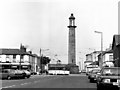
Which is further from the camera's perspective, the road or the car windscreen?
the road

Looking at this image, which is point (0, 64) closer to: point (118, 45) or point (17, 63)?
point (17, 63)

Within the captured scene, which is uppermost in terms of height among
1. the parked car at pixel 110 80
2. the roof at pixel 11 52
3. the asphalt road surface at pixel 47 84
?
the roof at pixel 11 52

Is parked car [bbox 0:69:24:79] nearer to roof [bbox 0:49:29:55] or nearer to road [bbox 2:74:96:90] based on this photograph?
road [bbox 2:74:96:90]

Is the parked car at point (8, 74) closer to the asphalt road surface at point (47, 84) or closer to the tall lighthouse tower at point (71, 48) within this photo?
the asphalt road surface at point (47, 84)

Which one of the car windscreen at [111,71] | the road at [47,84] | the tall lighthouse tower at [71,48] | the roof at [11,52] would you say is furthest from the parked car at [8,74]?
the tall lighthouse tower at [71,48]

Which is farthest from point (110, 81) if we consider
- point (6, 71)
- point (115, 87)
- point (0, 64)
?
point (0, 64)

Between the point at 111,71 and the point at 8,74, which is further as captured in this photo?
the point at 8,74

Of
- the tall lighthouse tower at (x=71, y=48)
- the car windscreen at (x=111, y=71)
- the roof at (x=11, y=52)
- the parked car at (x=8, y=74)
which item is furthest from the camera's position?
the tall lighthouse tower at (x=71, y=48)

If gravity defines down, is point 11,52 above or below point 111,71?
above

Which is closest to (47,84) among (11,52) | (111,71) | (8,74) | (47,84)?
(47,84)

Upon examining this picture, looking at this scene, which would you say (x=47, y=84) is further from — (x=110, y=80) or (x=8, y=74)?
(x=8, y=74)

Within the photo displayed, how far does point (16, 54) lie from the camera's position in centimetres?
10800

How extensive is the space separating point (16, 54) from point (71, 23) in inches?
1044

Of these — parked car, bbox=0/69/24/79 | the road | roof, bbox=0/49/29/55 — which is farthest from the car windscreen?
roof, bbox=0/49/29/55
